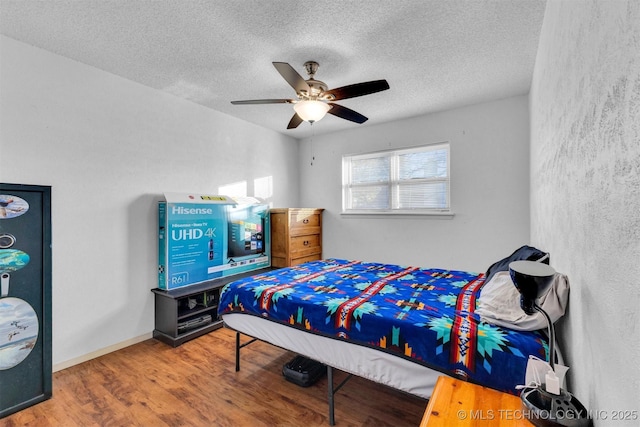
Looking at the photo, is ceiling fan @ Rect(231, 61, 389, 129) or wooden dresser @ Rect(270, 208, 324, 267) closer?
ceiling fan @ Rect(231, 61, 389, 129)

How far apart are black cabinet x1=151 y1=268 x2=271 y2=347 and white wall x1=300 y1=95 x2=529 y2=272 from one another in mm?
2269

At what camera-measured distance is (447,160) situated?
4.00 meters

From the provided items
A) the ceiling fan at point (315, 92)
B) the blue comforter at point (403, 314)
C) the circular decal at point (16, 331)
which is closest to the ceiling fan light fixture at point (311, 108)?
the ceiling fan at point (315, 92)

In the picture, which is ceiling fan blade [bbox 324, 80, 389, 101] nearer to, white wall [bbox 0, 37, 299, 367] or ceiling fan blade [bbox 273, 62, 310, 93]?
ceiling fan blade [bbox 273, 62, 310, 93]

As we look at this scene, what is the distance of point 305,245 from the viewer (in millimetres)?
4684

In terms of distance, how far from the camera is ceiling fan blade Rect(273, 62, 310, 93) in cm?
205

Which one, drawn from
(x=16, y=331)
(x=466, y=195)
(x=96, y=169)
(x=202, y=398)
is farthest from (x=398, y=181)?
(x=16, y=331)

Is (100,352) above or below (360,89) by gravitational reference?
below

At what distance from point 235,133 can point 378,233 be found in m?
2.58

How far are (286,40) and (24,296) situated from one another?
8.94ft

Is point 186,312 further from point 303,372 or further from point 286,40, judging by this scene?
point 286,40

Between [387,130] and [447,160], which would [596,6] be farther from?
[387,130]

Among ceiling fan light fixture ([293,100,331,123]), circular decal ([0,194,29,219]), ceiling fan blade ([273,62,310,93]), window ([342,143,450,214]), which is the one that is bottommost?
circular decal ([0,194,29,219])

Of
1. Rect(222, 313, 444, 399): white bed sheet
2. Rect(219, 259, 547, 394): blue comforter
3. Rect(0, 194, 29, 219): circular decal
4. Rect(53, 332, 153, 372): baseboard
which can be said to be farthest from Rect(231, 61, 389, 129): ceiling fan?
Rect(53, 332, 153, 372): baseboard
